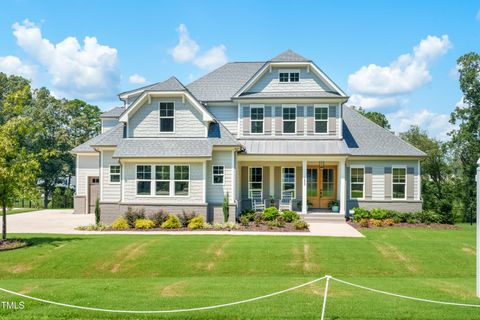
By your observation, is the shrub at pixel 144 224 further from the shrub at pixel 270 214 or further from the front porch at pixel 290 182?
the front porch at pixel 290 182

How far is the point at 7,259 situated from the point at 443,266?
13846 millimetres

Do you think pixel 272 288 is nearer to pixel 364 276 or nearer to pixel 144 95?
pixel 364 276

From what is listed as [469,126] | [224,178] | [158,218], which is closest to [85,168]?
[158,218]

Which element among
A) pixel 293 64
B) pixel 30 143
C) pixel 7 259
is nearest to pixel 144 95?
pixel 293 64

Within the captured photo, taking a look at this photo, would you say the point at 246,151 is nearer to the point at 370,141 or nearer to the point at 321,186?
the point at 321,186

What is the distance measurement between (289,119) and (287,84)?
79.4 inches

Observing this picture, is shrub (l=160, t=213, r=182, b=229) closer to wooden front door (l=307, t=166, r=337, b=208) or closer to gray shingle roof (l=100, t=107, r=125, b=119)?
wooden front door (l=307, t=166, r=337, b=208)

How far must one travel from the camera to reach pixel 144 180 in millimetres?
21766

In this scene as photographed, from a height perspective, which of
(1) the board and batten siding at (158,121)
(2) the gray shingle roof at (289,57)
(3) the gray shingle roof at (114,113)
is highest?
(2) the gray shingle roof at (289,57)

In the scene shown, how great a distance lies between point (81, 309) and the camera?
8.05 metres

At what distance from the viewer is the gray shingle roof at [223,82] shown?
2575 centimetres

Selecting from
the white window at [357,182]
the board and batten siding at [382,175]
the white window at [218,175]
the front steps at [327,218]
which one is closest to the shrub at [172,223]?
Result: the white window at [218,175]

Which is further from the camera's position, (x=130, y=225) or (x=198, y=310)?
(x=130, y=225)

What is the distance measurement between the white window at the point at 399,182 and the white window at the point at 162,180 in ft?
41.1
